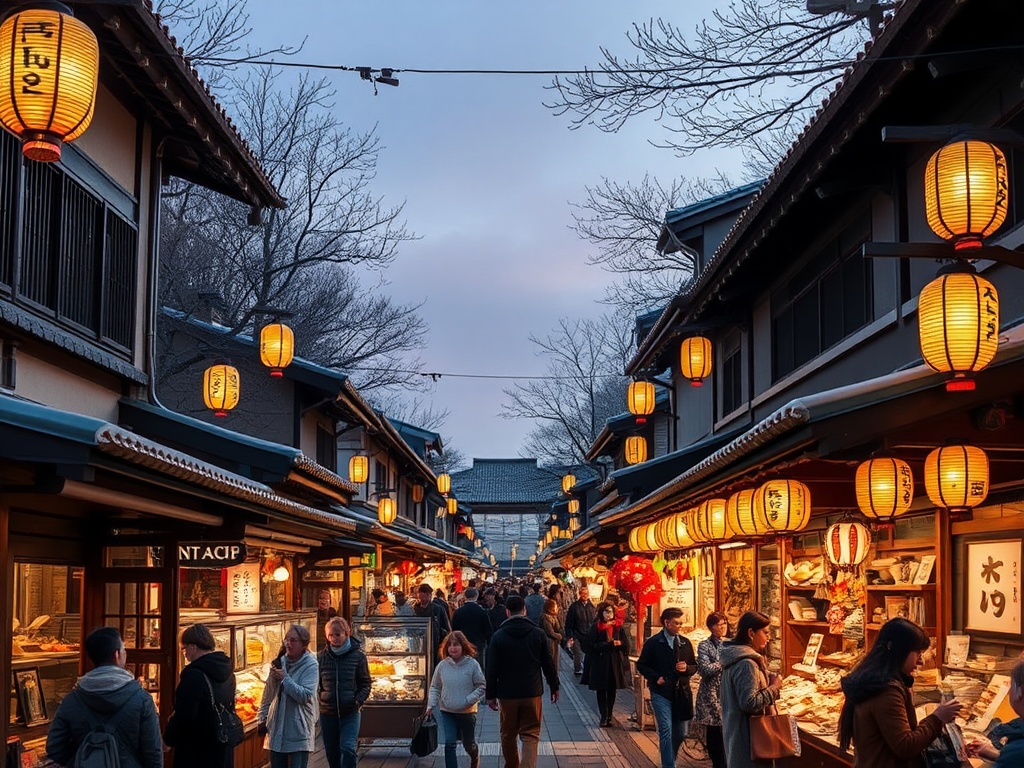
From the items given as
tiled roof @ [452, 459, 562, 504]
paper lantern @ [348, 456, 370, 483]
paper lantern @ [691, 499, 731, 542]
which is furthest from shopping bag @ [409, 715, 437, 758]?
tiled roof @ [452, 459, 562, 504]

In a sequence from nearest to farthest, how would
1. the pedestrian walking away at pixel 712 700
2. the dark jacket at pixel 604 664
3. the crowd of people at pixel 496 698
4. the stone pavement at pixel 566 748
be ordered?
the crowd of people at pixel 496 698 < the pedestrian walking away at pixel 712 700 < the stone pavement at pixel 566 748 < the dark jacket at pixel 604 664

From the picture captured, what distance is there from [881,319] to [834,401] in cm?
438

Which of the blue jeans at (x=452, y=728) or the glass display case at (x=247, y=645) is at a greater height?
the glass display case at (x=247, y=645)

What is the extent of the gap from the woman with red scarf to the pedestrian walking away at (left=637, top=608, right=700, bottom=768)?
6.43 metres

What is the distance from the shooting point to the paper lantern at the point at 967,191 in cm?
722

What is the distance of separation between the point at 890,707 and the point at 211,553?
831cm

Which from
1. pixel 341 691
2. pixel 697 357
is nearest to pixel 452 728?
pixel 341 691

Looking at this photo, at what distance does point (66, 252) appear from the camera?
11.9m

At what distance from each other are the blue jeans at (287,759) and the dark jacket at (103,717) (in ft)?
12.3

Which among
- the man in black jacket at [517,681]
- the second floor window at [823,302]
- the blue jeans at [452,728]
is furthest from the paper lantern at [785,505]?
the blue jeans at [452,728]

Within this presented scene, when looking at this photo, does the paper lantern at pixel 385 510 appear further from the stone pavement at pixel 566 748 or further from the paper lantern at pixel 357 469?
the stone pavement at pixel 566 748

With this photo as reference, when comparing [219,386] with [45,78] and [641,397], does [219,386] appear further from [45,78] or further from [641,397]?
[45,78]

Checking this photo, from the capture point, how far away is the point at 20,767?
952 centimetres

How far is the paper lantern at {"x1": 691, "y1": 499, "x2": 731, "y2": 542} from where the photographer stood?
1446 cm
